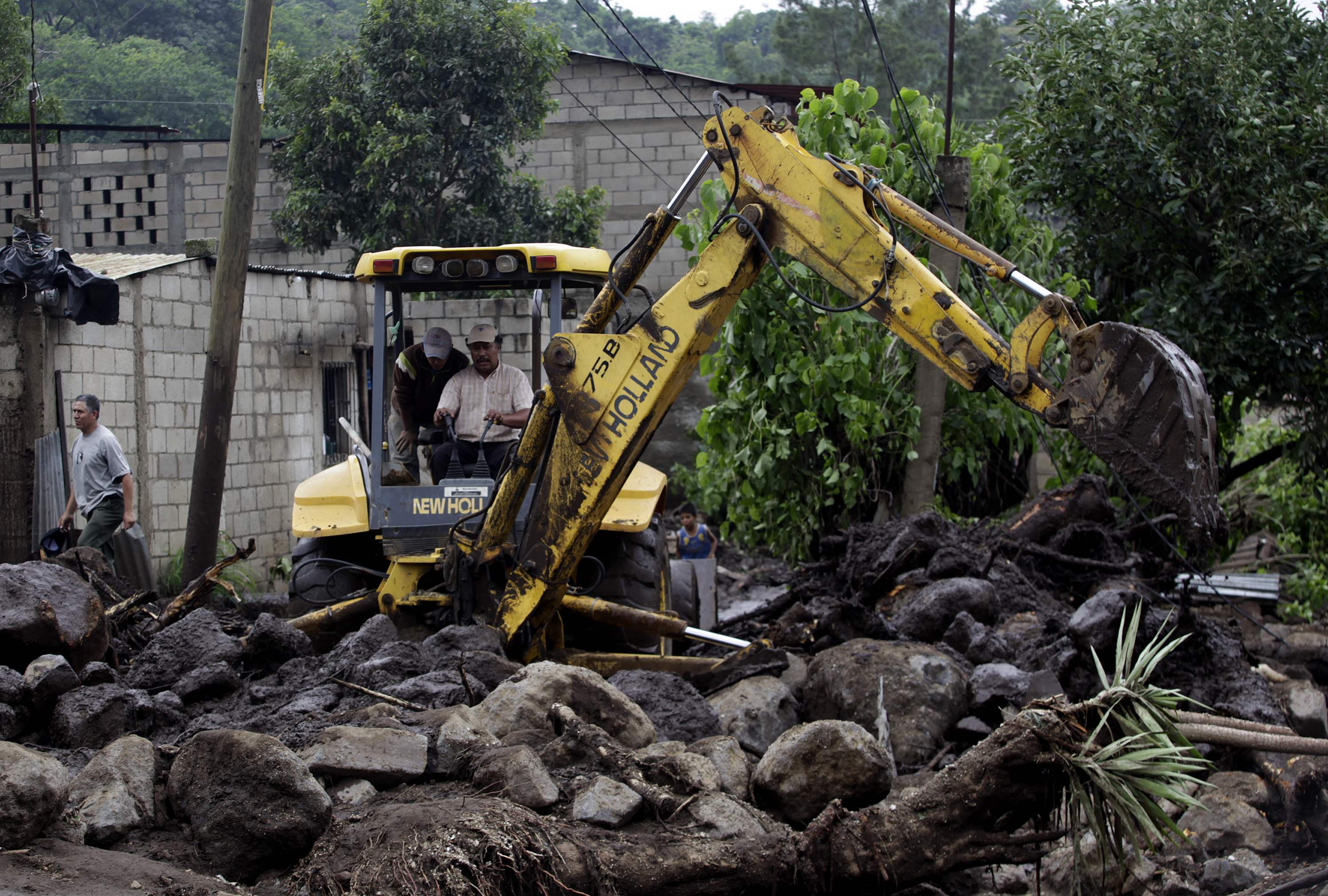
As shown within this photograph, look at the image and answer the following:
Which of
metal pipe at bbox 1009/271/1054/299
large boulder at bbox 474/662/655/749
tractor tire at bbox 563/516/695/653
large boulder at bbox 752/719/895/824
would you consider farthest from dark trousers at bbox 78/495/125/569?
metal pipe at bbox 1009/271/1054/299

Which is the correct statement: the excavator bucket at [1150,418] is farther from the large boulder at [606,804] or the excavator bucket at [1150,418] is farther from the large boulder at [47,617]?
the large boulder at [47,617]

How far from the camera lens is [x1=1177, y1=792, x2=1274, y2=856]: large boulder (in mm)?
5672

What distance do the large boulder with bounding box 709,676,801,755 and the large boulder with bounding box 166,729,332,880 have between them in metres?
2.26

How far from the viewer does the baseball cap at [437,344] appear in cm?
708

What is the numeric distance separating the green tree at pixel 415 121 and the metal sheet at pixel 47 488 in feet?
26.4

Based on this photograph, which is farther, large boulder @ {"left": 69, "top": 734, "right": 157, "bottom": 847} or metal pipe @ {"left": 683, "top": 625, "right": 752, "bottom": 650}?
metal pipe @ {"left": 683, "top": 625, "right": 752, "bottom": 650}

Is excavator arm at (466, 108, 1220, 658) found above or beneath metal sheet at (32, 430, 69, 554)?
above

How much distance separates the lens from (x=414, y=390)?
728 cm

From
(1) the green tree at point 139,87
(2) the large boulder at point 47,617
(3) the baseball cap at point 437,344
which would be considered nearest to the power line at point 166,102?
(1) the green tree at point 139,87

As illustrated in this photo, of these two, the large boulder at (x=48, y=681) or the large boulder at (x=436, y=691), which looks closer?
the large boulder at (x=48, y=681)

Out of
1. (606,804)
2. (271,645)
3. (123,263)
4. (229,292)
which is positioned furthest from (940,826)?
(123,263)

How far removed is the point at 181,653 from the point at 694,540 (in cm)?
809

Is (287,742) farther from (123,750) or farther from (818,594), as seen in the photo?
(818,594)

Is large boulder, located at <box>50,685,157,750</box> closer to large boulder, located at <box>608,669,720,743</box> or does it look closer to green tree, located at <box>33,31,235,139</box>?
large boulder, located at <box>608,669,720,743</box>
